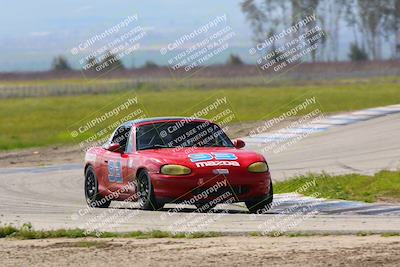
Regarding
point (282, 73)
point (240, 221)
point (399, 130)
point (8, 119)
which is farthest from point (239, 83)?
point (240, 221)

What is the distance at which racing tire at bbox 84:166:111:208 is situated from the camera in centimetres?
1730

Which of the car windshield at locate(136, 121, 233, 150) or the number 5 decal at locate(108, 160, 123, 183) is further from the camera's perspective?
the number 5 decal at locate(108, 160, 123, 183)

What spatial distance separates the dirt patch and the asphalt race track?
3.00 feet

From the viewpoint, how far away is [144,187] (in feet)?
51.0

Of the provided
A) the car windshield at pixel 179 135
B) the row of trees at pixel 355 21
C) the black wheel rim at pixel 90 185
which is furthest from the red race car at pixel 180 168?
the row of trees at pixel 355 21

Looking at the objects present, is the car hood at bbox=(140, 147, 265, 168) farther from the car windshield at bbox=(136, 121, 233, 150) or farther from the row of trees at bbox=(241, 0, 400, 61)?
the row of trees at bbox=(241, 0, 400, 61)

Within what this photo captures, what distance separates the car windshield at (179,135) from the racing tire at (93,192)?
4.39ft

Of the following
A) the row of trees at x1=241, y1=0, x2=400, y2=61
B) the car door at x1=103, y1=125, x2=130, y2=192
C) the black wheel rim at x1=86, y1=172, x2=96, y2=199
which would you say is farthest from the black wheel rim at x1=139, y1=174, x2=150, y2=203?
the row of trees at x1=241, y1=0, x2=400, y2=61

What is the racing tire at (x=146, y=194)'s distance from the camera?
15.2 meters

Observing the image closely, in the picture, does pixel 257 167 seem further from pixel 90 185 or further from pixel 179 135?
pixel 90 185

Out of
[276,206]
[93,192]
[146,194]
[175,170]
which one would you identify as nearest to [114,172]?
[93,192]

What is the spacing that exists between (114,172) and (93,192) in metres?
0.97

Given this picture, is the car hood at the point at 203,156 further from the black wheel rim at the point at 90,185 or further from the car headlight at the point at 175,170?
the black wheel rim at the point at 90,185

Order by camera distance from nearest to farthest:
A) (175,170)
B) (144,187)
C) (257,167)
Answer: (175,170) → (257,167) → (144,187)
